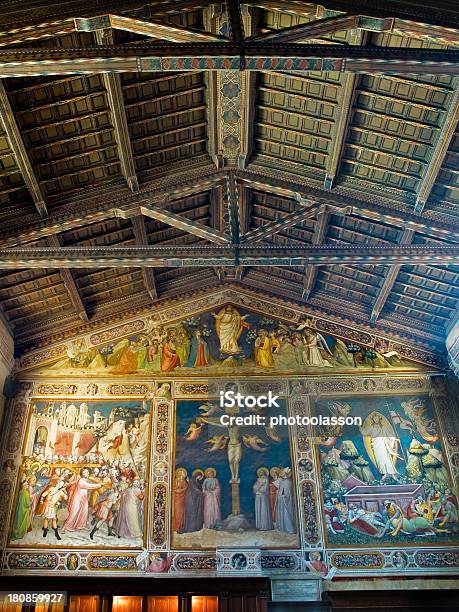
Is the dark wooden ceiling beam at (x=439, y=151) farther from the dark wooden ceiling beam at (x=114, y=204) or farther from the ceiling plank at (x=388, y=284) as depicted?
the dark wooden ceiling beam at (x=114, y=204)

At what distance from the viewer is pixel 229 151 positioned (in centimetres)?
1230

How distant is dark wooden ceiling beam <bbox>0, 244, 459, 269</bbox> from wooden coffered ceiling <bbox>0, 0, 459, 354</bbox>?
3 cm

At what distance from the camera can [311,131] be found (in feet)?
36.9

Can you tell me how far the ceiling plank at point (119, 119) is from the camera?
9.16 metres

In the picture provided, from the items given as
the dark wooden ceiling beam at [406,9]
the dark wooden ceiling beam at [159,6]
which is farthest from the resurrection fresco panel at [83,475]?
the dark wooden ceiling beam at [406,9]

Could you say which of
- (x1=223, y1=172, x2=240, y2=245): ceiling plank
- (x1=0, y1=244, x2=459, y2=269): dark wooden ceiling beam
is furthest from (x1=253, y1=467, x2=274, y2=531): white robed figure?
(x1=223, y1=172, x2=240, y2=245): ceiling plank

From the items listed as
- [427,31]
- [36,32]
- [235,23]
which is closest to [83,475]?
[36,32]

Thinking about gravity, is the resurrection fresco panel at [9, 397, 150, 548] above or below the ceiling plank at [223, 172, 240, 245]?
below

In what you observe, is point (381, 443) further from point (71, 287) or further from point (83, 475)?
point (71, 287)

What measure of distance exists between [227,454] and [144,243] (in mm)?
5254

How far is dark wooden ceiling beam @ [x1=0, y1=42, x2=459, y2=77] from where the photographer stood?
7750 mm

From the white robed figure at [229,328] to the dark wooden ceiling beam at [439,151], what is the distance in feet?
18.6

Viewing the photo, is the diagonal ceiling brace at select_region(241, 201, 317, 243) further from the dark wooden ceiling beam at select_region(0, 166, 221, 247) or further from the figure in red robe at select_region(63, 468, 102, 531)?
the figure in red robe at select_region(63, 468, 102, 531)

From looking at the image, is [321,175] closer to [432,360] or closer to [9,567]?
[432,360]
